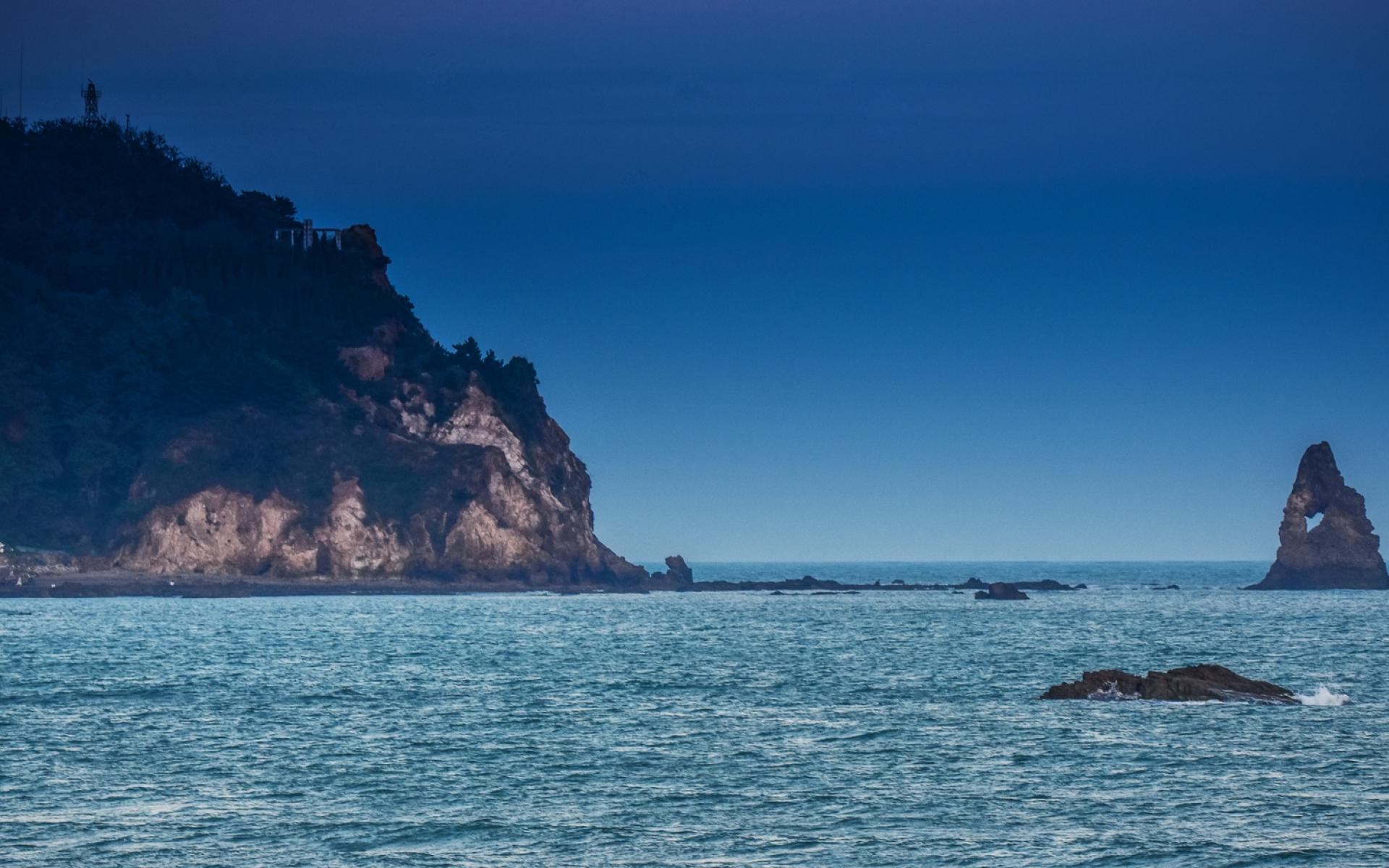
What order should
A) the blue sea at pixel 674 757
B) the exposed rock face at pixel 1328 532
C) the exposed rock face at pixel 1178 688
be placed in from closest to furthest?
the blue sea at pixel 674 757 → the exposed rock face at pixel 1178 688 → the exposed rock face at pixel 1328 532

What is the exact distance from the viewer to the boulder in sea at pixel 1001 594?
595 ft

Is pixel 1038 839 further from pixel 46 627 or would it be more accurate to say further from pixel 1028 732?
pixel 46 627

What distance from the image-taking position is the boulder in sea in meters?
181

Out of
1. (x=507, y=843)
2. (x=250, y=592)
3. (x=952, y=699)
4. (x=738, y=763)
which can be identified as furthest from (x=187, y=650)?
(x=250, y=592)

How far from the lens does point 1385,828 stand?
35406 mm

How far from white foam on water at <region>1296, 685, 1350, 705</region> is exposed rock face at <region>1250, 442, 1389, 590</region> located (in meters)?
143

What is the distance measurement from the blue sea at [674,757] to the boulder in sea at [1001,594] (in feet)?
275

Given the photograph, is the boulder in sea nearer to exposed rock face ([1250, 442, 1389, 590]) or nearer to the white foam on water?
exposed rock face ([1250, 442, 1389, 590])

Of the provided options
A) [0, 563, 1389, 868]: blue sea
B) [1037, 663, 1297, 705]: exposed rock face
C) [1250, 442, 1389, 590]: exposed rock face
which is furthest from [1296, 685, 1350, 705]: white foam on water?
[1250, 442, 1389, 590]: exposed rock face

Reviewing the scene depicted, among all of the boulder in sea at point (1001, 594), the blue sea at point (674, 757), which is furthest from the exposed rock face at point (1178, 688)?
the boulder in sea at point (1001, 594)

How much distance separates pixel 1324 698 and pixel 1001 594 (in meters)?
124

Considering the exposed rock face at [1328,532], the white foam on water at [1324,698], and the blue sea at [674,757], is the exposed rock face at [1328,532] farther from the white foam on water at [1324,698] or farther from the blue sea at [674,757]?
the white foam on water at [1324,698]

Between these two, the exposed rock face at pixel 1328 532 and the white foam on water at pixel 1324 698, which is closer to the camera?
the white foam on water at pixel 1324 698

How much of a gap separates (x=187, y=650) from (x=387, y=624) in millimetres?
34869
